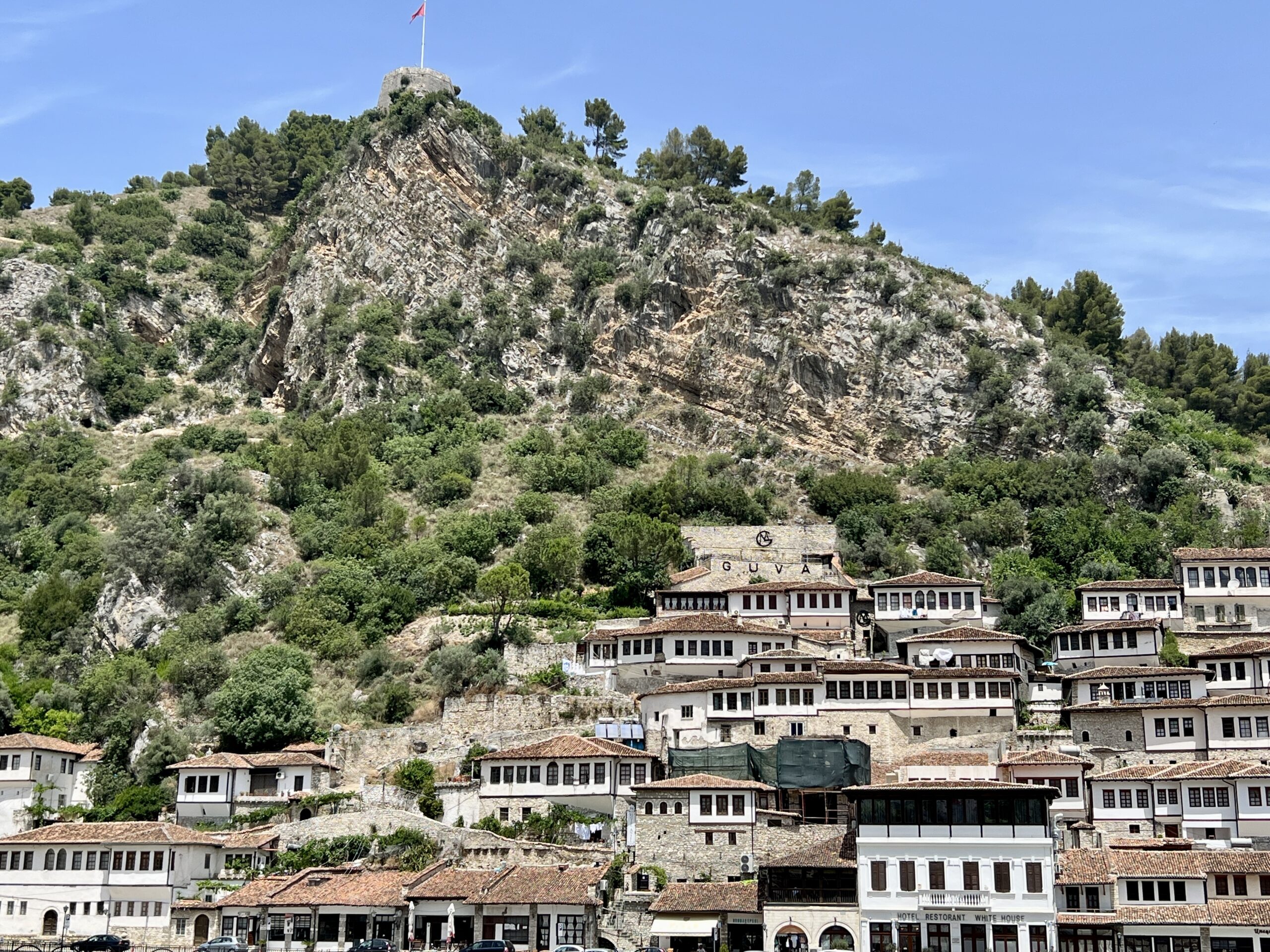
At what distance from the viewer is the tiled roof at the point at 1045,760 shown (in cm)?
5719

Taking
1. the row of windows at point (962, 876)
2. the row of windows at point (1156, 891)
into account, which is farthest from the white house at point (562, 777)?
the row of windows at point (1156, 891)

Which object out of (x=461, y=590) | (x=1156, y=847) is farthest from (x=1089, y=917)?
(x=461, y=590)

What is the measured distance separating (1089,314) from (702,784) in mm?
78264

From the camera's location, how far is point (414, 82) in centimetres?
13825

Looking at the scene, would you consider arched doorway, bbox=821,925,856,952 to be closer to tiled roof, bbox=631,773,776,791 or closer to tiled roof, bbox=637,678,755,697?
tiled roof, bbox=631,773,776,791

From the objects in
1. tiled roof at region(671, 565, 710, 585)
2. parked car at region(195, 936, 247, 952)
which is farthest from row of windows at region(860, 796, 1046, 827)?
tiled roof at region(671, 565, 710, 585)

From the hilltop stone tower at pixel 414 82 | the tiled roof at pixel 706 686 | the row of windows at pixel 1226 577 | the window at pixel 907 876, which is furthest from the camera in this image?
the hilltop stone tower at pixel 414 82

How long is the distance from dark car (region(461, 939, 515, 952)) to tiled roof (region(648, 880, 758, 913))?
5.35 meters

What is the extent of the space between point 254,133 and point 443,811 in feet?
427

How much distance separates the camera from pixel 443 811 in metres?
60.6

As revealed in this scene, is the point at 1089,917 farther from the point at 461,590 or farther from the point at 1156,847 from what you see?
the point at 461,590

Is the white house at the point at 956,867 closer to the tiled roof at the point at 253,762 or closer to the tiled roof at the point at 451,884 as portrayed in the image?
the tiled roof at the point at 451,884

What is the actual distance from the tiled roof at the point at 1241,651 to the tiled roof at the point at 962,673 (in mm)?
9343

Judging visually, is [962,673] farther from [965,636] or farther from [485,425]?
[485,425]
